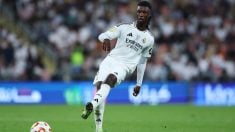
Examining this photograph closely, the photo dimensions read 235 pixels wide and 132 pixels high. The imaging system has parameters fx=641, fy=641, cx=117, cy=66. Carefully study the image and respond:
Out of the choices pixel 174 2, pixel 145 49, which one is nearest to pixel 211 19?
pixel 174 2

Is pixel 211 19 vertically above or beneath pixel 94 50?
above

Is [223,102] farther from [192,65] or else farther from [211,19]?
[211,19]

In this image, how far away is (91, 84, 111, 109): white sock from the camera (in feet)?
37.3

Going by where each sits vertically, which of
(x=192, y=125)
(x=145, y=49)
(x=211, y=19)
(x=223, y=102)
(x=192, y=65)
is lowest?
(x=192, y=125)

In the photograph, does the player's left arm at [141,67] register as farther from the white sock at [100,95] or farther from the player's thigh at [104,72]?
the white sock at [100,95]

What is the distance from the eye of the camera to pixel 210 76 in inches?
983

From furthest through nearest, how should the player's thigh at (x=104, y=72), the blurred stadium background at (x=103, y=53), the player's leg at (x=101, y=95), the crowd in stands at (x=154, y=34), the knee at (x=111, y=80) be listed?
the crowd in stands at (x=154, y=34) → the blurred stadium background at (x=103, y=53) → the player's thigh at (x=104, y=72) → the knee at (x=111, y=80) → the player's leg at (x=101, y=95)

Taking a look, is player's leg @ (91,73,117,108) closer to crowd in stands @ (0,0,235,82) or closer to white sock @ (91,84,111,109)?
white sock @ (91,84,111,109)

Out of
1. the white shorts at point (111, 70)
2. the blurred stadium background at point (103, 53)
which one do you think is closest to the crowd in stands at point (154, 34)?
the blurred stadium background at point (103, 53)

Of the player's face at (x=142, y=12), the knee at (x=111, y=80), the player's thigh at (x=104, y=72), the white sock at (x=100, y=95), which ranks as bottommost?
the white sock at (x=100, y=95)

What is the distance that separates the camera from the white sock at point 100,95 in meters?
11.4

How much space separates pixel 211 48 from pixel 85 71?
5.24 metres

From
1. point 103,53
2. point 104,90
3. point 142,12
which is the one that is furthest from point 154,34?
point 104,90

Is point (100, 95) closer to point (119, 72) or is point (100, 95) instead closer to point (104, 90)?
point (104, 90)
